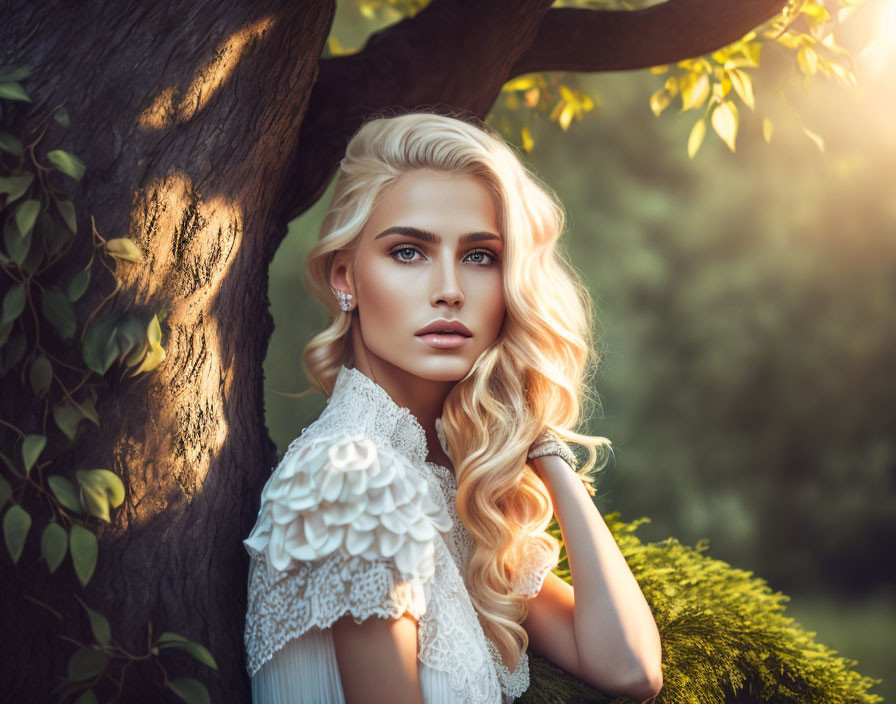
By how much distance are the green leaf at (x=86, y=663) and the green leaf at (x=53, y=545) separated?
0.52 feet

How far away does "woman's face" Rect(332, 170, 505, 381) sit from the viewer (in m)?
1.95

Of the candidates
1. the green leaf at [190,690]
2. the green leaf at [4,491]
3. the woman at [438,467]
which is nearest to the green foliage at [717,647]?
the woman at [438,467]

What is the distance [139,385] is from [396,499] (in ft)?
1.74

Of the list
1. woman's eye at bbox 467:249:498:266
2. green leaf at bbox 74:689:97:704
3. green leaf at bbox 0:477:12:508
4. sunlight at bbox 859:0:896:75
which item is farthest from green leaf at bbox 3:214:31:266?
sunlight at bbox 859:0:896:75

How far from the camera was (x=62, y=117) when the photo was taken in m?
1.51

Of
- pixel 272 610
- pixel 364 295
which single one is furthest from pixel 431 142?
pixel 272 610

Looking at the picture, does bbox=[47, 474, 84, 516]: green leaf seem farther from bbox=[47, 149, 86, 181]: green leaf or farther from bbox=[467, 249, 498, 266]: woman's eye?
bbox=[467, 249, 498, 266]: woman's eye

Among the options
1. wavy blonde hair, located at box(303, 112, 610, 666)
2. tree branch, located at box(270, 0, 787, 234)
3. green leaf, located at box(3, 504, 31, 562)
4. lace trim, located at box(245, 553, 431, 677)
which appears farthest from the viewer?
tree branch, located at box(270, 0, 787, 234)

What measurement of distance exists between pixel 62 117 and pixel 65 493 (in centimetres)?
64

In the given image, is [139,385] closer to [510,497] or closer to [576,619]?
[510,497]

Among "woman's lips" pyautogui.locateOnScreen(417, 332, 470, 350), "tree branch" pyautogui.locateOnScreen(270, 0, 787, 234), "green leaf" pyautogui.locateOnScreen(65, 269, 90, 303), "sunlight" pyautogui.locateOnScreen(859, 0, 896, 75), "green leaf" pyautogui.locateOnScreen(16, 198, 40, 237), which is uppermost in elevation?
"sunlight" pyautogui.locateOnScreen(859, 0, 896, 75)

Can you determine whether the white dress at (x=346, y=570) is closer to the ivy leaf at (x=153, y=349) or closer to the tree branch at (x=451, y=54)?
the ivy leaf at (x=153, y=349)

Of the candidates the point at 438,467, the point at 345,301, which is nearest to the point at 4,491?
the point at 345,301

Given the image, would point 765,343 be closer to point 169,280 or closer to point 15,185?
point 169,280
